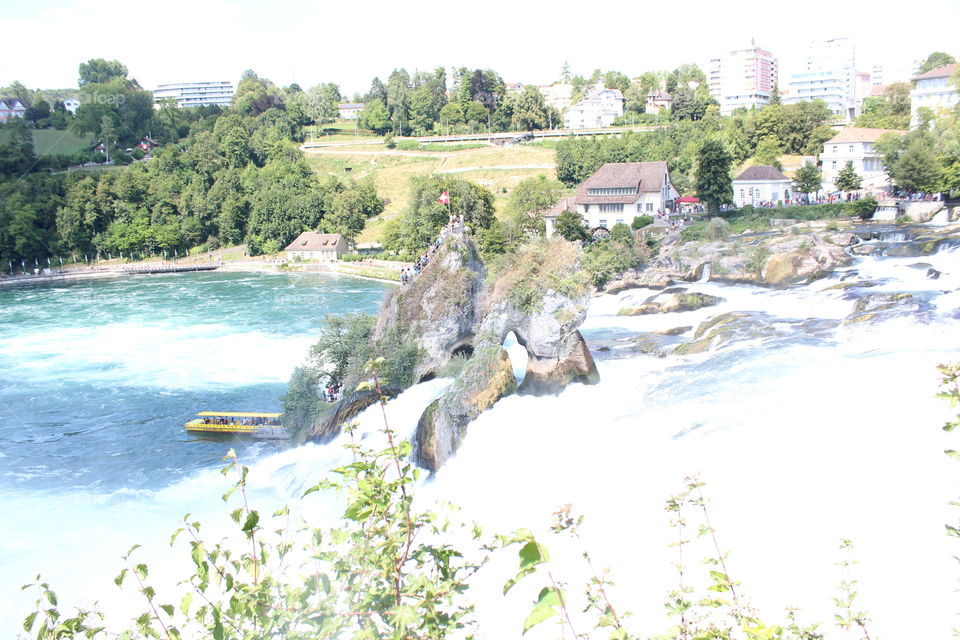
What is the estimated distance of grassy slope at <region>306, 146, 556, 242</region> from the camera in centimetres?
8538

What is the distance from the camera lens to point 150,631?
187 inches

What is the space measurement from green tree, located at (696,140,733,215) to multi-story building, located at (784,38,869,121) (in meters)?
91.7

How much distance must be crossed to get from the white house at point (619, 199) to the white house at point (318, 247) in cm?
2509

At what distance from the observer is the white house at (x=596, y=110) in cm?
11544

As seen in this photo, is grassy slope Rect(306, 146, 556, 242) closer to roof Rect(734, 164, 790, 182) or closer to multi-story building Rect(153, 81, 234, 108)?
roof Rect(734, 164, 790, 182)

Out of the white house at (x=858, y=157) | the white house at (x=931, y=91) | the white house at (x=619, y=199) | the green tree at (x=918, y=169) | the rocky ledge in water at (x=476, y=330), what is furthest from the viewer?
the white house at (x=931, y=91)

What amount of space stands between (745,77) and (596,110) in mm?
47164

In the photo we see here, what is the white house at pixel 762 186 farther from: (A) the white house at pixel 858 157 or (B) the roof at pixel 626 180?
(B) the roof at pixel 626 180

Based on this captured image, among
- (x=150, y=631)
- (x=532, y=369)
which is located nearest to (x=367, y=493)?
(x=150, y=631)

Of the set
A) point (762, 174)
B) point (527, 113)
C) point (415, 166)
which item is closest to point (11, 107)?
point (415, 166)

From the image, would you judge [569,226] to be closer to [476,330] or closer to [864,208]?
[864,208]

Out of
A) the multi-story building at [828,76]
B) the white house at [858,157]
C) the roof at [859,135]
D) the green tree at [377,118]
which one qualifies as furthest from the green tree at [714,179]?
the multi-story building at [828,76]

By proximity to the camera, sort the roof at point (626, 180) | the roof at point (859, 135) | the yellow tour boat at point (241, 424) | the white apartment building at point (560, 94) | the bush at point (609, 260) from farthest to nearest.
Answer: the white apartment building at point (560, 94)
the roof at point (859, 135)
the roof at point (626, 180)
the bush at point (609, 260)
the yellow tour boat at point (241, 424)

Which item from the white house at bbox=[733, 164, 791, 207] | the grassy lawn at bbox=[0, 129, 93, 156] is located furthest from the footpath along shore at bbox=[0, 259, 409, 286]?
the grassy lawn at bbox=[0, 129, 93, 156]
